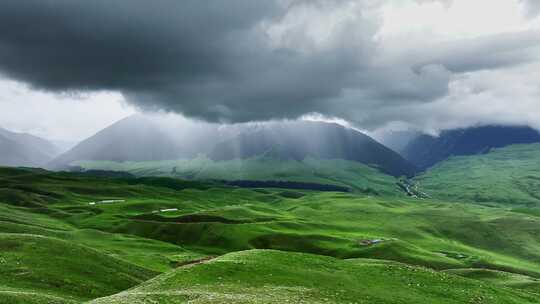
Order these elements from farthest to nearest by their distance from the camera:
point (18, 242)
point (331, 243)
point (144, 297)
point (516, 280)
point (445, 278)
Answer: point (331, 243) → point (516, 280) → point (18, 242) → point (445, 278) → point (144, 297)

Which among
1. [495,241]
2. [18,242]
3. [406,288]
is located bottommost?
Answer: [495,241]

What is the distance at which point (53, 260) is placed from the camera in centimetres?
6256

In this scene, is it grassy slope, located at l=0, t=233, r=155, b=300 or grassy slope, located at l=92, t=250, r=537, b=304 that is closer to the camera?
grassy slope, located at l=92, t=250, r=537, b=304

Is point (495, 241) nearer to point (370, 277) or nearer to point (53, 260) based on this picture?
point (370, 277)

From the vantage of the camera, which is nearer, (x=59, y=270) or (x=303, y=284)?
(x=303, y=284)

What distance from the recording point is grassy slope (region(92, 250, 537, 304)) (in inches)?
1661

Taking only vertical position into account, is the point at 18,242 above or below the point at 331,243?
above

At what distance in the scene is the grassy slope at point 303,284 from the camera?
42188 mm

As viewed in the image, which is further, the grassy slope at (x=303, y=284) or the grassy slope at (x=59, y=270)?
the grassy slope at (x=59, y=270)

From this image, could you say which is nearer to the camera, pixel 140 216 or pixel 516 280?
pixel 516 280

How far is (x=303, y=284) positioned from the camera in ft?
170

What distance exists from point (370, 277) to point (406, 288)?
478 centimetres

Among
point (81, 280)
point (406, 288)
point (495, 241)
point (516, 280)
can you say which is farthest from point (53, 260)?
point (495, 241)

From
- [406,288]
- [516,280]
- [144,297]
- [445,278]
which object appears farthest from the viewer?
[516,280]
